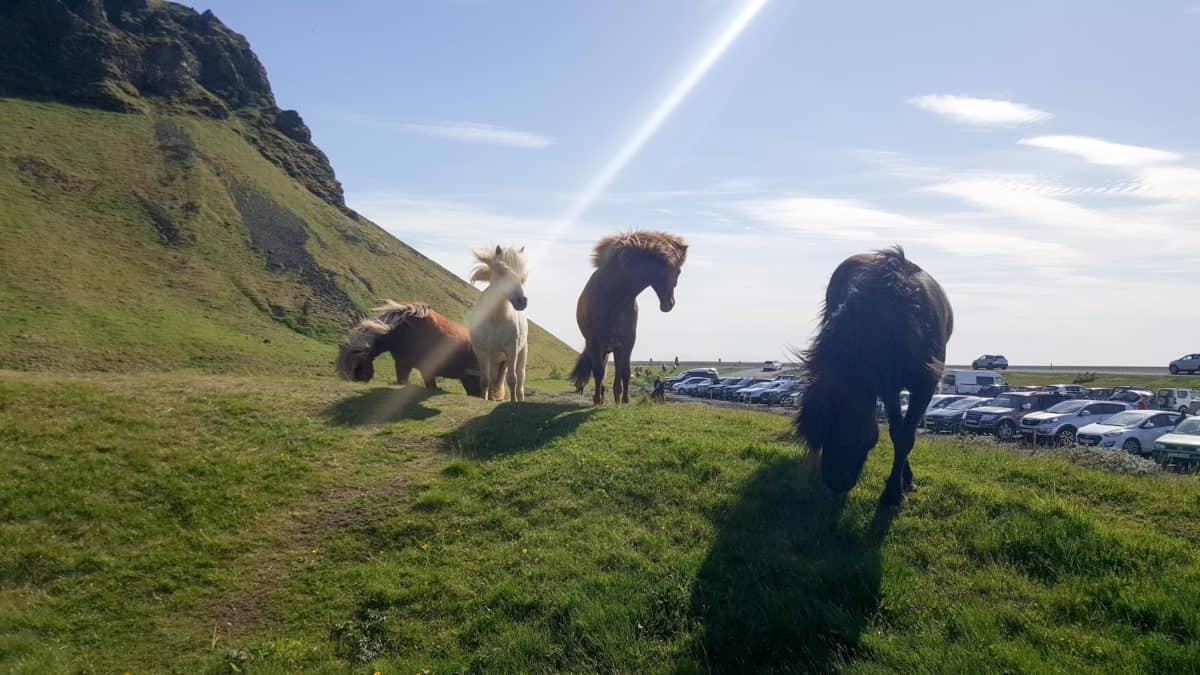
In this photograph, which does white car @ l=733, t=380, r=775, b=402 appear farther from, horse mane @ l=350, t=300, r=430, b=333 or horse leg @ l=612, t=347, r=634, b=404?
horse mane @ l=350, t=300, r=430, b=333

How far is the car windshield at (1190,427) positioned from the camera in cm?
1797

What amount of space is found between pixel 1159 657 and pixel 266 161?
87.6 meters

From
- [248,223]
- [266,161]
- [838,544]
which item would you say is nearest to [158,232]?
[248,223]

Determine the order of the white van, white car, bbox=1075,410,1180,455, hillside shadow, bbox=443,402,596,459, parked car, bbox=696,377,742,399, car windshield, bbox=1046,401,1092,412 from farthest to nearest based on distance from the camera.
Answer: parked car, bbox=696,377,742,399 → the white van → car windshield, bbox=1046,401,1092,412 → white car, bbox=1075,410,1180,455 → hillside shadow, bbox=443,402,596,459

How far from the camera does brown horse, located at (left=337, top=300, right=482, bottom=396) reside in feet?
47.0

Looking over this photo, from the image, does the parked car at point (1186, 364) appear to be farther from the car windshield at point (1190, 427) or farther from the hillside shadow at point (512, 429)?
the hillside shadow at point (512, 429)

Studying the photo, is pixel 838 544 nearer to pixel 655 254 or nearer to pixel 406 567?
pixel 406 567

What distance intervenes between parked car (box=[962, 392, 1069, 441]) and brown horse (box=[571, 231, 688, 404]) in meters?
19.4

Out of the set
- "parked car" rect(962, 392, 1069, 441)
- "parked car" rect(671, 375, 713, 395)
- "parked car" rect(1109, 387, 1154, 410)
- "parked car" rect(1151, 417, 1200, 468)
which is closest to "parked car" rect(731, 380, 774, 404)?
"parked car" rect(671, 375, 713, 395)

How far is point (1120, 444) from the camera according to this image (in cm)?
2089

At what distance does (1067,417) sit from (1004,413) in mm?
2488

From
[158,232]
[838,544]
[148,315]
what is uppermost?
[158,232]

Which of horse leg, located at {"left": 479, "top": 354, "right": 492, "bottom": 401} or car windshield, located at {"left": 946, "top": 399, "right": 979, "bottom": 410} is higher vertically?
horse leg, located at {"left": 479, "top": 354, "right": 492, "bottom": 401}

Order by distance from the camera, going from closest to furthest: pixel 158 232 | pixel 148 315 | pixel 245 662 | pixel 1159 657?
1. pixel 1159 657
2. pixel 245 662
3. pixel 148 315
4. pixel 158 232
